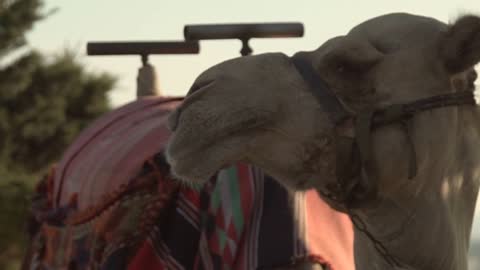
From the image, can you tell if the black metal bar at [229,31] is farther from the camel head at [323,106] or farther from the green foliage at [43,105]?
the green foliage at [43,105]

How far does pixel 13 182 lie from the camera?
1423cm

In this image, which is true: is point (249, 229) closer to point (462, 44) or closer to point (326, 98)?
point (326, 98)

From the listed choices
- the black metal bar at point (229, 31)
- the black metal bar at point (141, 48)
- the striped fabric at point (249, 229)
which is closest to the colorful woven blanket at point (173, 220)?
the striped fabric at point (249, 229)

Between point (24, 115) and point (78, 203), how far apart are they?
1354 cm

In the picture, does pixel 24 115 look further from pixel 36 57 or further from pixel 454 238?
pixel 454 238

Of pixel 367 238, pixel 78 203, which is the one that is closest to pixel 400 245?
pixel 367 238

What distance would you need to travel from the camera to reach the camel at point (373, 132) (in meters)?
2.83

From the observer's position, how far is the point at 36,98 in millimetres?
18109

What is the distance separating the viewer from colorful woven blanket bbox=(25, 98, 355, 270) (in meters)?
3.60

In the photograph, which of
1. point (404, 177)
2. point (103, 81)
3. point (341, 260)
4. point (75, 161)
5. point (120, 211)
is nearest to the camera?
point (404, 177)

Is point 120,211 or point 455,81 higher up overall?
point 455,81

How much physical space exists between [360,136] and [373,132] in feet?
0.09

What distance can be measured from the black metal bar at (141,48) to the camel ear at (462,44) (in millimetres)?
2318

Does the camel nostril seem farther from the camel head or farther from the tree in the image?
the tree
